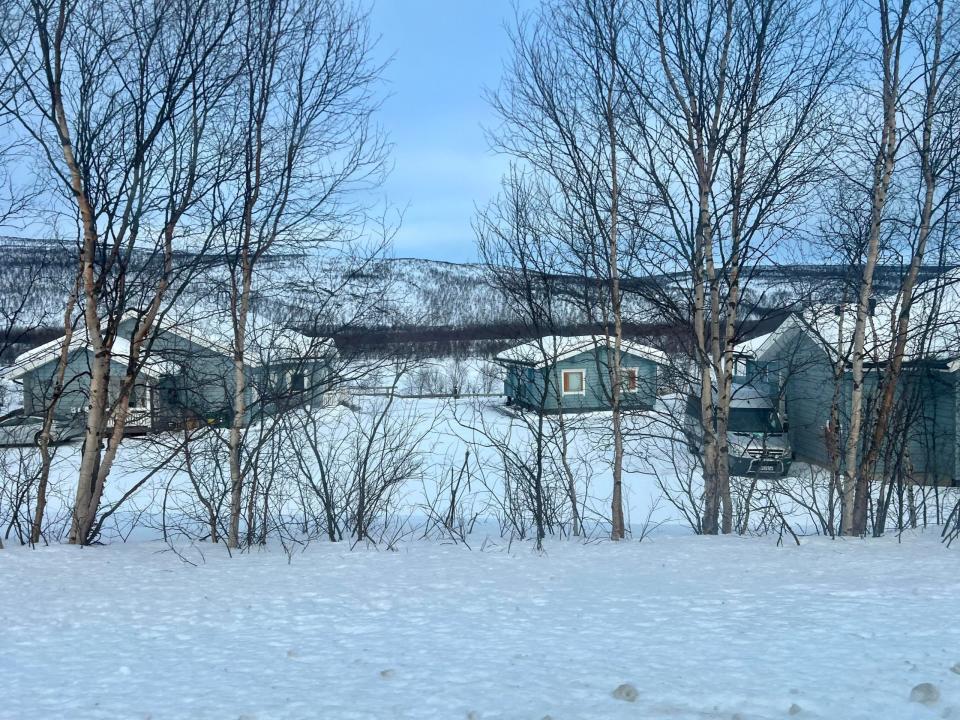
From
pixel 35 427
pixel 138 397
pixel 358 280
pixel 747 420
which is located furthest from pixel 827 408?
pixel 35 427

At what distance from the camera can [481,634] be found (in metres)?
4.80

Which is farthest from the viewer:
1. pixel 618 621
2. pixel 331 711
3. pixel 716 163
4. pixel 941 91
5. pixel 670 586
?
pixel 716 163

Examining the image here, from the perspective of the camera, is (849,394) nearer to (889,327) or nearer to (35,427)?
(889,327)

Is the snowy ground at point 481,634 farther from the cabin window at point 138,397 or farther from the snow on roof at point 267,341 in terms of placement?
the snow on roof at point 267,341

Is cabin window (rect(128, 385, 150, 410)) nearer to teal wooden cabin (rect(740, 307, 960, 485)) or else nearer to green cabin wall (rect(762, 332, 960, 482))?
teal wooden cabin (rect(740, 307, 960, 485))

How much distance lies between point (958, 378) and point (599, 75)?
10.1m

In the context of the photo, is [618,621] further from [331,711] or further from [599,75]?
[599,75]

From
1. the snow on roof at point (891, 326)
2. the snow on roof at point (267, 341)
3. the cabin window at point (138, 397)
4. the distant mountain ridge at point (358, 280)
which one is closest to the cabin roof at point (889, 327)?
the snow on roof at point (891, 326)

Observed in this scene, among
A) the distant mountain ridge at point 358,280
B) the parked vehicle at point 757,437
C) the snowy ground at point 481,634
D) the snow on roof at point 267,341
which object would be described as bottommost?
the snowy ground at point 481,634

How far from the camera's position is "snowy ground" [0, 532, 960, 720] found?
360 centimetres

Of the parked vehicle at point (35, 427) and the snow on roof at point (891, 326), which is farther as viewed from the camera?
the parked vehicle at point (35, 427)

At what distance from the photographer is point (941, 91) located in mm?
9164

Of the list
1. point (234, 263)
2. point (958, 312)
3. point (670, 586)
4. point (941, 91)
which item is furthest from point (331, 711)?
point (958, 312)

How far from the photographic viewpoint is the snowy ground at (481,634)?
11.8ft
